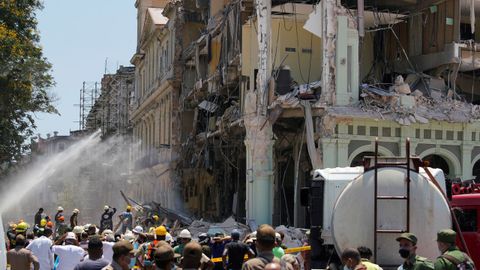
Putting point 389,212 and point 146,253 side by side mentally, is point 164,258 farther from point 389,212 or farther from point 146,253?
point 146,253

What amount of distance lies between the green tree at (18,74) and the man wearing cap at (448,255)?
20550 mm

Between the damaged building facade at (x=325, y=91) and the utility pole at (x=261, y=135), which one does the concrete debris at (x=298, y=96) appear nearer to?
the damaged building facade at (x=325, y=91)

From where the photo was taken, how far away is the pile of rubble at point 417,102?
95.7 ft

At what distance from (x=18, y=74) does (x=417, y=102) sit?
1352 centimetres

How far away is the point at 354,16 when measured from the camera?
29.7 meters

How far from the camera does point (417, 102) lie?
29844 millimetres

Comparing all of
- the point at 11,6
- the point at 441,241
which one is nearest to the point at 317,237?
the point at 441,241

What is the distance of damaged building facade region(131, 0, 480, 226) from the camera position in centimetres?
2908

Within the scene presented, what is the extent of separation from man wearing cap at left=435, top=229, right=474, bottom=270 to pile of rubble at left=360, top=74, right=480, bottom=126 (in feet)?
63.7

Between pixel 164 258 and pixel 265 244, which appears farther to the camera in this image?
pixel 265 244

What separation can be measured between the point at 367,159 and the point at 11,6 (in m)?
19.0

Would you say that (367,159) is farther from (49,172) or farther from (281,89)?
(49,172)

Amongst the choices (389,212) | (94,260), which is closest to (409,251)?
(389,212)

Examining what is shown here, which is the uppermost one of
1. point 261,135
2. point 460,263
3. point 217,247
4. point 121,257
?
point 261,135
